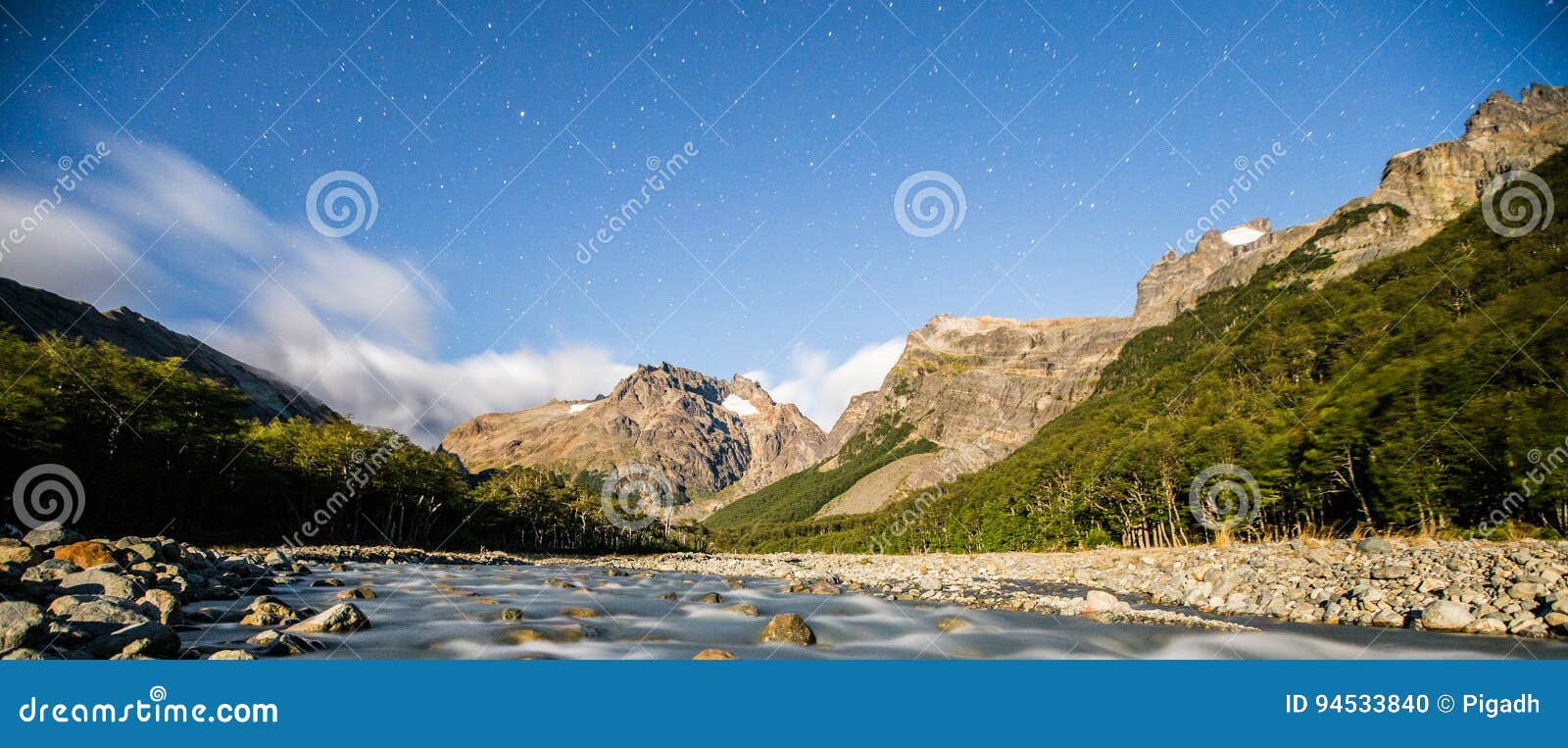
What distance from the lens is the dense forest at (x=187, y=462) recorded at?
3419 centimetres

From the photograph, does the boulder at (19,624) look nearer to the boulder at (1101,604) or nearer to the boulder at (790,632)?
the boulder at (790,632)

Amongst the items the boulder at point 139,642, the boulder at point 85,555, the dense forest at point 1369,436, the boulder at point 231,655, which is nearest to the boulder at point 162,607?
the boulder at point 139,642

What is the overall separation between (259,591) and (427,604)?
578 centimetres

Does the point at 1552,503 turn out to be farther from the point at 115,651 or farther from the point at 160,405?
the point at 160,405

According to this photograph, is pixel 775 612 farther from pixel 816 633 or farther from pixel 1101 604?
pixel 1101 604

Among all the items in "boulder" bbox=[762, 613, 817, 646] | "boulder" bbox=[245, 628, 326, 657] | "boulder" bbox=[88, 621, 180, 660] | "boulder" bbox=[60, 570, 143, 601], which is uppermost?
"boulder" bbox=[60, 570, 143, 601]

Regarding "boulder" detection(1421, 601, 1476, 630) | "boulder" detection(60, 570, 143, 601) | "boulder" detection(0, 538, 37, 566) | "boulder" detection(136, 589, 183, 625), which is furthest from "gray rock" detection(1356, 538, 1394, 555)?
"boulder" detection(0, 538, 37, 566)

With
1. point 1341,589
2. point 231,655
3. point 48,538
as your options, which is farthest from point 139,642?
point 1341,589

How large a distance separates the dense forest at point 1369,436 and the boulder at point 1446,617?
20515 mm

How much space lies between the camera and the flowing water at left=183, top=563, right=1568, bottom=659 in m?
13.9

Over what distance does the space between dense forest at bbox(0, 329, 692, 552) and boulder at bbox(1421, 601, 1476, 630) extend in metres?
56.0

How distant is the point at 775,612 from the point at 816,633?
5251 mm

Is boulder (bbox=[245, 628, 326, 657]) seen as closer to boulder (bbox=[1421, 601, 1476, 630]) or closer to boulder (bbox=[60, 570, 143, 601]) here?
boulder (bbox=[60, 570, 143, 601])

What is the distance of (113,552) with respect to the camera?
1925 cm
